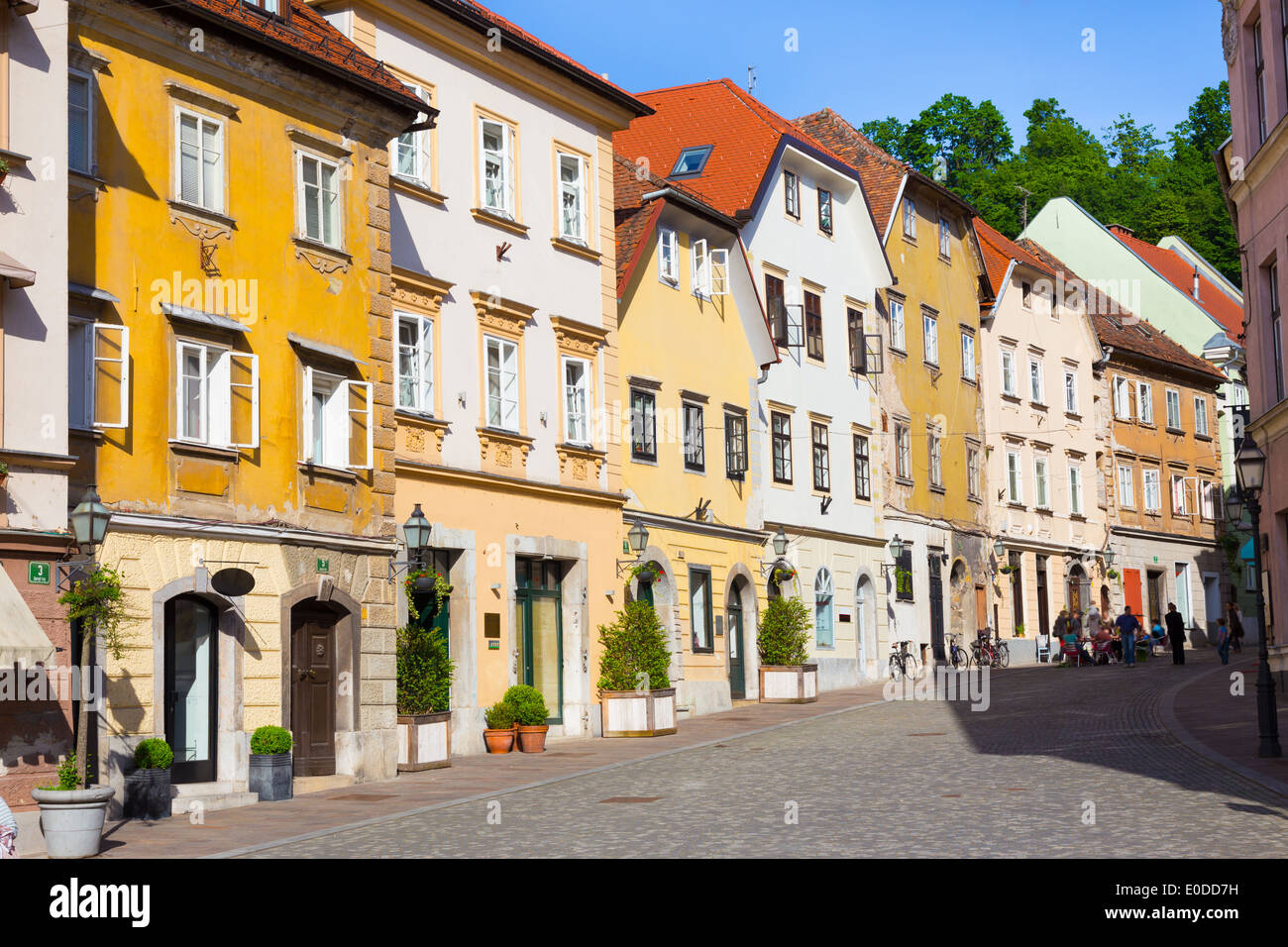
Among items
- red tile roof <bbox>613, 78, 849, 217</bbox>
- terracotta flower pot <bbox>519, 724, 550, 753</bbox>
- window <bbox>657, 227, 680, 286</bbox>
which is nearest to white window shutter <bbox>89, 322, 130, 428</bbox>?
terracotta flower pot <bbox>519, 724, 550, 753</bbox>

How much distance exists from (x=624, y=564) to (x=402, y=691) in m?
7.99

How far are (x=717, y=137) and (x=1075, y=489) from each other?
22.1 m

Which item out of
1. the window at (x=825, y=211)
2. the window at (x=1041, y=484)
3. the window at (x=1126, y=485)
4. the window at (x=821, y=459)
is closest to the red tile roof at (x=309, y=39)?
the window at (x=821, y=459)

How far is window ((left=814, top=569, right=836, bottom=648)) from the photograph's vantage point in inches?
1598

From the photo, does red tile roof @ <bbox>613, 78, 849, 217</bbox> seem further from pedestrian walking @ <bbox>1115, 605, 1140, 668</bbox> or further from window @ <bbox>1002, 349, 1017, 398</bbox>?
pedestrian walking @ <bbox>1115, 605, 1140, 668</bbox>

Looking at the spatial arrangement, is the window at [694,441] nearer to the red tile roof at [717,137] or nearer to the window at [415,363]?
the red tile roof at [717,137]

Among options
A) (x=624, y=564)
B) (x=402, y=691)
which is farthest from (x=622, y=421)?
(x=402, y=691)

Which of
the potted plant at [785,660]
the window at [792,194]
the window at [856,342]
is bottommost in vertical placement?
the potted plant at [785,660]

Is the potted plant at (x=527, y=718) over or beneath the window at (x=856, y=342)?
beneath

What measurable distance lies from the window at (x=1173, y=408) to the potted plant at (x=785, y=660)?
3167 centimetres

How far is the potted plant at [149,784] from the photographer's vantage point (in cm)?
1819

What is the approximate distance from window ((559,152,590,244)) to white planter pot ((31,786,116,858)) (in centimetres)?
1695

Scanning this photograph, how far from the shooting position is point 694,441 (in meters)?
34.8

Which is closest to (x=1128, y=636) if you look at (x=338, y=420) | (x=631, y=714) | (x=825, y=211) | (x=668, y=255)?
(x=825, y=211)
